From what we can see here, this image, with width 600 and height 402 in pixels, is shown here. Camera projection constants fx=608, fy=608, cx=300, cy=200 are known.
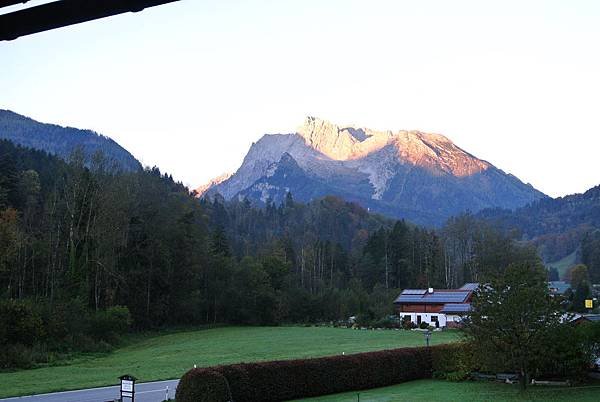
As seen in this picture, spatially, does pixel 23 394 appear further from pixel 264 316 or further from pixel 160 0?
pixel 264 316

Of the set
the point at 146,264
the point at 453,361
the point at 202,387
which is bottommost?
the point at 453,361

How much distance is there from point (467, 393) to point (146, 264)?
4399cm

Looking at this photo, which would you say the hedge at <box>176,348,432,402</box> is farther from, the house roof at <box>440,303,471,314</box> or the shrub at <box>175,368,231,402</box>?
the house roof at <box>440,303,471,314</box>

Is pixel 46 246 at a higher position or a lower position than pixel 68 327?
higher

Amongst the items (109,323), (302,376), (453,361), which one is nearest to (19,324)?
(109,323)

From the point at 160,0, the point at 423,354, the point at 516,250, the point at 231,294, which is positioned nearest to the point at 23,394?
the point at 423,354

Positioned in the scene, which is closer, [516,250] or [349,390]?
[349,390]

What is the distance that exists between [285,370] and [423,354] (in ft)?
36.3

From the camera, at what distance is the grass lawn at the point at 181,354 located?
30.2m

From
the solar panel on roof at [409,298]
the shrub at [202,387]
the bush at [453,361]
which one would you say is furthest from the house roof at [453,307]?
the shrub at [202,387]

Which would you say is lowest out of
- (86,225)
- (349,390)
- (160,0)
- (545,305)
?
(349,390)

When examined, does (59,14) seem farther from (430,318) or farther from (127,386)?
(430,318)

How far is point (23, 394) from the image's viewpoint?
83.7 ft

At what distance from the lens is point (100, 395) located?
24875 millimetres
